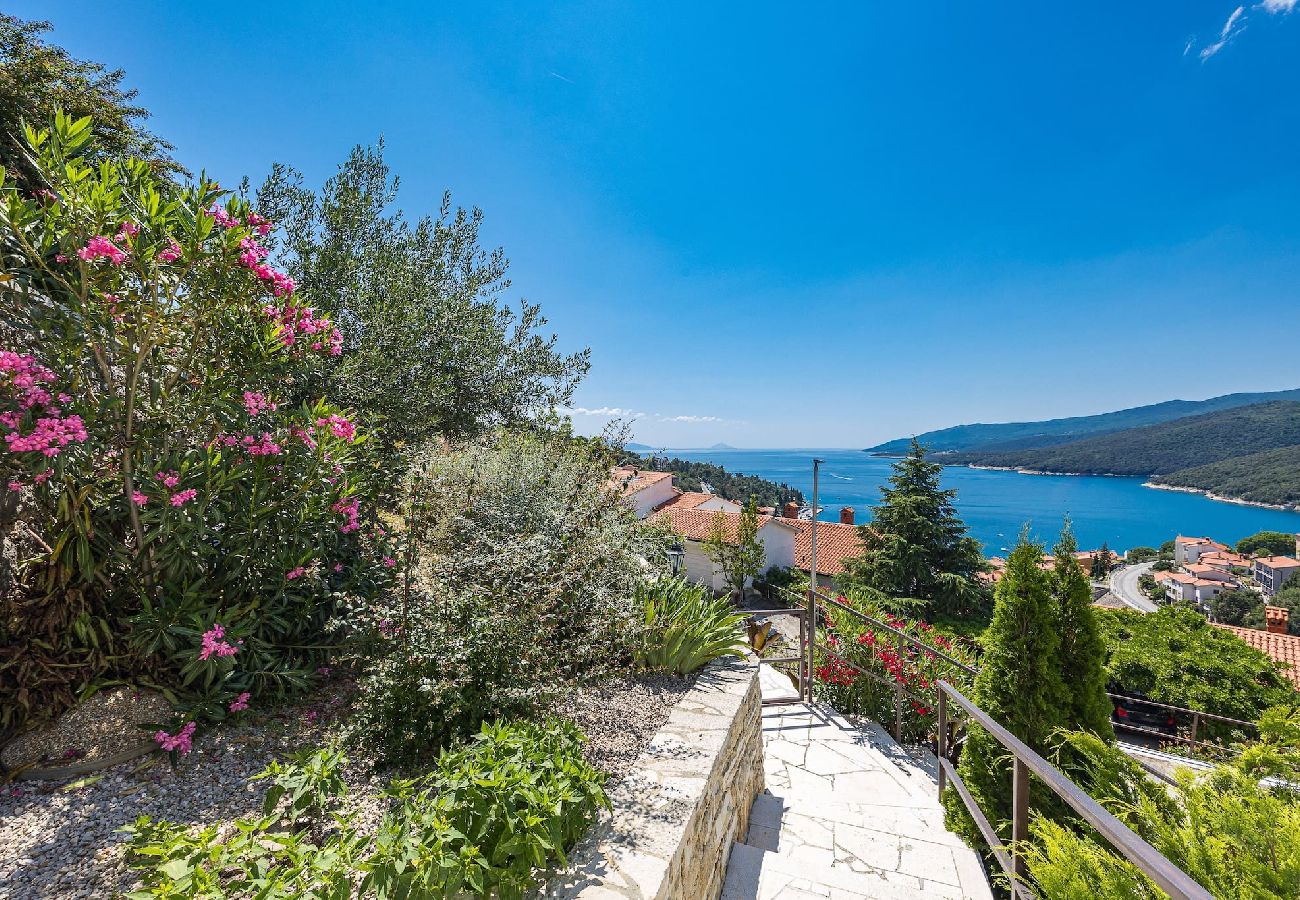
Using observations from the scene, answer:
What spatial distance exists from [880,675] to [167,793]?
233 inches

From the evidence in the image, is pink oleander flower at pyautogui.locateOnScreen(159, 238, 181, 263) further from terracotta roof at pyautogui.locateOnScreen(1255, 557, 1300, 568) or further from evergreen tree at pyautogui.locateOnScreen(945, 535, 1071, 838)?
terracotta roof at pyautogui.locateOnScreen(1255, 557, 1300, 568)

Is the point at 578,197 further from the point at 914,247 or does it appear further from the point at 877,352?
the point at 877,352

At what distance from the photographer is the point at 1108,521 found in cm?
7044

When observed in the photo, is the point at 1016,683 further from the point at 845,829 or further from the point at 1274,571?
the point at 1274,571

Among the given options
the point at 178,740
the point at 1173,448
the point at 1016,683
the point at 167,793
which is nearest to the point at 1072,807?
the point at 1016,683

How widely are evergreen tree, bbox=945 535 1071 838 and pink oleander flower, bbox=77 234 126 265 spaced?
17.9ft

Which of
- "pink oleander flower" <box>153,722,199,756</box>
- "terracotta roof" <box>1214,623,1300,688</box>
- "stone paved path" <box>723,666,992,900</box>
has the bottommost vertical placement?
"terracotta roof" <box>1214,623,1300,688</box>

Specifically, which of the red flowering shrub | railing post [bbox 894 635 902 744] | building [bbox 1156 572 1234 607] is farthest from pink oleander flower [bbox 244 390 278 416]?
building [bbox 1156 572 1234 607]

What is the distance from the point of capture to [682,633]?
3846 mm

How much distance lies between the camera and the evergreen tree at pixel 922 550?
20719mm

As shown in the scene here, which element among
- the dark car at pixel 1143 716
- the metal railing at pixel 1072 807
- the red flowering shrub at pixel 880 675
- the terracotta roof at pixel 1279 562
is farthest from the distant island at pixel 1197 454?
the metal railing at pixel 1072 807

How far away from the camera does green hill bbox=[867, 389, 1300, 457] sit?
104 meters

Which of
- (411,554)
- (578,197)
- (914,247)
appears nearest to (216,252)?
(411,554)

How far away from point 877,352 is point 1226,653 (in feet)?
91.8
